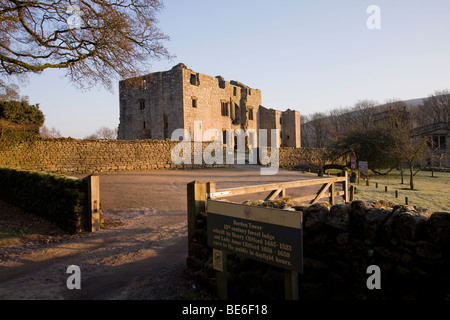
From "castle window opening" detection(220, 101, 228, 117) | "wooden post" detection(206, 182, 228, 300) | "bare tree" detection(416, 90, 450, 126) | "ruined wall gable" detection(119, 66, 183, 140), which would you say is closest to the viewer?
"wooden post" detection(206, 182, 228, 300)

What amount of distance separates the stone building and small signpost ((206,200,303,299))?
1112 inches

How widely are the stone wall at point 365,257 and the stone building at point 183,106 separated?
28741mm

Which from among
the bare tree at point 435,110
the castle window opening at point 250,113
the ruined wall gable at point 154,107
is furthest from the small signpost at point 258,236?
the bare tree at point 435,110

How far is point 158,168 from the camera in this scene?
23578mm

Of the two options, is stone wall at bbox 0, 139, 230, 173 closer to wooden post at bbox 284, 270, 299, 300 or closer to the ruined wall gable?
the ruined wall gable

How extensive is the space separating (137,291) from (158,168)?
19701mm

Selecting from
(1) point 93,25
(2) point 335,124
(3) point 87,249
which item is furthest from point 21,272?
(2) point 335,124

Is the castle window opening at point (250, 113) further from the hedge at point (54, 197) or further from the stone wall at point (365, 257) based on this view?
the stone wall at point (365, 257)

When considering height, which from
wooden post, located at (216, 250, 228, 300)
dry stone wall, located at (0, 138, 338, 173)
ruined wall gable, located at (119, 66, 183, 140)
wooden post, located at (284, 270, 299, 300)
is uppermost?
ruined wall gable, located at (119, 66, 183, 140)

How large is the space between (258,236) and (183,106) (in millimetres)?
29438

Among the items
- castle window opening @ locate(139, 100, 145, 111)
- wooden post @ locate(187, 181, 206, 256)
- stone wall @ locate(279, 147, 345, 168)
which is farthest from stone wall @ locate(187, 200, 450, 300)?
castle window opening @ locate(139, 100, 145, 111)

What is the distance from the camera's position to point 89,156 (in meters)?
20.7

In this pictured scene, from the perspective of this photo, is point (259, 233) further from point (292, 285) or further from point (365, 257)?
point (365, 257)

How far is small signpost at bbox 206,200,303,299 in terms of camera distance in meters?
3.05
